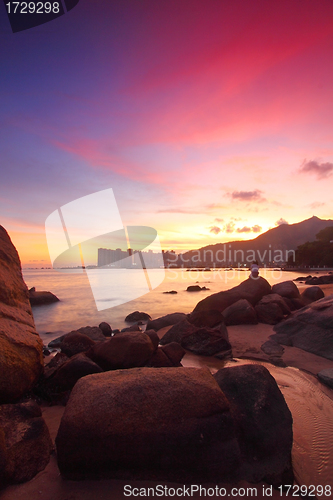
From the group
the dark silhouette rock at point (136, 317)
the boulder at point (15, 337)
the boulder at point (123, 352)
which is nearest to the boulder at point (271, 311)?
the boulder at point (123, 352)

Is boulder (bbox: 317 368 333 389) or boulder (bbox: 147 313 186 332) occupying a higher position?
boulder (bbox: 317 368 333 389)

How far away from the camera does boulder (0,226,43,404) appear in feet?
13.2

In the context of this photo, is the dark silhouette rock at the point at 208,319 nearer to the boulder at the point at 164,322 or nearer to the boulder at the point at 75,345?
the boulder at the point at 164,322

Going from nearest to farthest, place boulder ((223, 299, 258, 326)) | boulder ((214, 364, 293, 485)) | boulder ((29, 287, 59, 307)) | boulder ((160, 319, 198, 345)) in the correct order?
boulder ((214, 364, 293, 485)) → boulder ((160, 319, 198, 345)) → boulder ((223, 299, 258, 326)) → boulder ((29, 287, 59, 307))

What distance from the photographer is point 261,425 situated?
10.2ft

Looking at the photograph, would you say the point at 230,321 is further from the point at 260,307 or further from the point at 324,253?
the point at 324,253

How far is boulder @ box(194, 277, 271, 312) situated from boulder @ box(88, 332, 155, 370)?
5.98 meters

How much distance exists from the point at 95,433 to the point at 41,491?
2.61 feet

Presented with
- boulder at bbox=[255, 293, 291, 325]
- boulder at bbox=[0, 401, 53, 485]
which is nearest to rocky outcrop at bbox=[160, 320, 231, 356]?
boulder at bbox=[255, 293, 291, 325]

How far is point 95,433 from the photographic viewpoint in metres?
2.75

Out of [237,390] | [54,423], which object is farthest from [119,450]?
[54,423]

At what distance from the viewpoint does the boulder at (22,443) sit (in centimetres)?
277

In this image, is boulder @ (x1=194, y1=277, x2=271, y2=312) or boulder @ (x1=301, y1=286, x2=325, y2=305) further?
boulder @ (x1=301, y1=286, x2=325, y2=305)

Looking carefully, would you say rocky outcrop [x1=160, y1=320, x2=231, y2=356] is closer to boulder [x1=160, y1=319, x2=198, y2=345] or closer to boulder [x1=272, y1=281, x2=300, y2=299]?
boulder [x1=160, y1=319, x2=198, y2=345]
